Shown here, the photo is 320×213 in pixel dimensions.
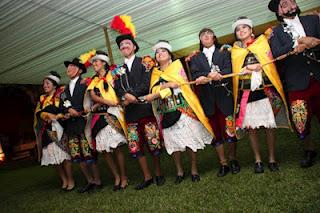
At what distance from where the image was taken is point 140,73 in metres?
3.65

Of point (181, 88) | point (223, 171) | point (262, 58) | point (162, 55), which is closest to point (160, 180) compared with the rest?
point (223, 171)

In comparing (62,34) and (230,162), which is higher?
(62,34)

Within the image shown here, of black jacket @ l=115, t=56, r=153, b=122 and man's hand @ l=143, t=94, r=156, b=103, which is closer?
man's hand @ l=143, t=94, r=156, b=103

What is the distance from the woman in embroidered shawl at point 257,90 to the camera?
9.85 ft

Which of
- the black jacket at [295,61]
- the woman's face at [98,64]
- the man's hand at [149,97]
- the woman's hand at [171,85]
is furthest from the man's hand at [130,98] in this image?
the black jacket at [295,61]

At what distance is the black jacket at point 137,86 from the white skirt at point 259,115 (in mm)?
1153

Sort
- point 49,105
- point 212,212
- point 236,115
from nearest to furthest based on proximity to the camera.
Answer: point 212,212
point 236,115
point 49,105

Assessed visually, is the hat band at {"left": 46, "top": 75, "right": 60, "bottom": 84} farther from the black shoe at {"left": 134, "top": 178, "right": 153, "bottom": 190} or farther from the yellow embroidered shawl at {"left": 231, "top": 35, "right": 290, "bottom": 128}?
the yellow embroidered shawl at {"left": 231, "top": 35, "right": 290, "bottom": 128}

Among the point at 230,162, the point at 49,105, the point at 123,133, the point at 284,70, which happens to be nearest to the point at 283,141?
the point at 230,162

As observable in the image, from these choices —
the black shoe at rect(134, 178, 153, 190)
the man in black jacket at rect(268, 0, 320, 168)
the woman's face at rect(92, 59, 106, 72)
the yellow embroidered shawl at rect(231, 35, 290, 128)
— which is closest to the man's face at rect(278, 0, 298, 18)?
the man in black jacket at rect(268, 0, 320, 168)

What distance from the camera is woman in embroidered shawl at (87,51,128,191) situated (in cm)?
381

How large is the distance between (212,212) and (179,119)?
4.21ft

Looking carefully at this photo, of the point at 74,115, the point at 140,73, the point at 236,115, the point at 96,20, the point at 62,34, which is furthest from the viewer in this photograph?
the point at 62,34

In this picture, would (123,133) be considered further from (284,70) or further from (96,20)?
(96,20)
